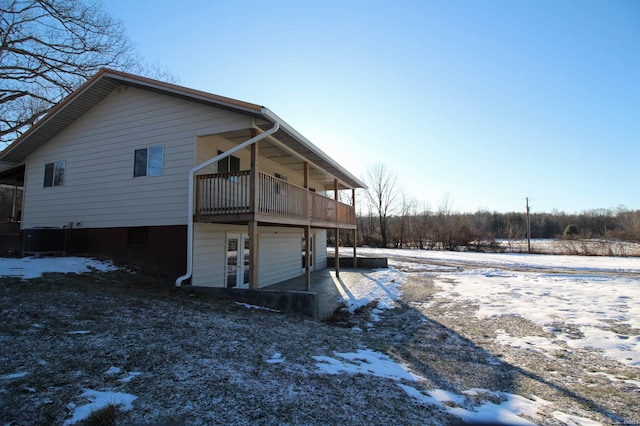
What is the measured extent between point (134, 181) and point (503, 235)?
41.2m

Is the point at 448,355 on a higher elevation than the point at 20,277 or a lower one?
lower

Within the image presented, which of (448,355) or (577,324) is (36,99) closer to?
(448,355)

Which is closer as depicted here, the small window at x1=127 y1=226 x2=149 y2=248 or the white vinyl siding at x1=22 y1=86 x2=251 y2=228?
the white vinyl siding at x1=22 y1=86 x2=251 y2=228

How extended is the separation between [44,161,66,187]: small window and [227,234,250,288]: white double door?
6.18 m

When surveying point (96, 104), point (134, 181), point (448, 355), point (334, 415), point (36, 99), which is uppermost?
point (36, 99)

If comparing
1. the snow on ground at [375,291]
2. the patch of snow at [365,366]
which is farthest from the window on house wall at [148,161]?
the patch of snow at [365,366]

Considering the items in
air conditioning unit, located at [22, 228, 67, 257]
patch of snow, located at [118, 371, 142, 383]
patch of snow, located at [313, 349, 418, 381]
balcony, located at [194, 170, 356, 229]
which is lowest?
patch of snow, located at [313, 349, 418, 381]

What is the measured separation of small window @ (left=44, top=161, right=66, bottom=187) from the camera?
37.4 feet

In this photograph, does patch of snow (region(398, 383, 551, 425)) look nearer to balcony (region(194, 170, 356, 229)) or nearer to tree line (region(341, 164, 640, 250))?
balcony (region(194, 170, 356, 229))

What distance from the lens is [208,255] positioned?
31.0ft

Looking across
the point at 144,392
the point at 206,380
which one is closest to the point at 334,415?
the point at 206,380

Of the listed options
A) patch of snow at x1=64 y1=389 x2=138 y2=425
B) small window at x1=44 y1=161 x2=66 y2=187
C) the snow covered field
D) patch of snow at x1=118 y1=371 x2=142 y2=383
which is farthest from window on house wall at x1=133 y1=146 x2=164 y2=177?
patch of snow at x1=64 y1=389 x2=138 y2=425

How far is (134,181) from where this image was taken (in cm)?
1000

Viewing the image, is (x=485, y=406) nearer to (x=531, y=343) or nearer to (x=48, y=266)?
(x=531, y=343)
